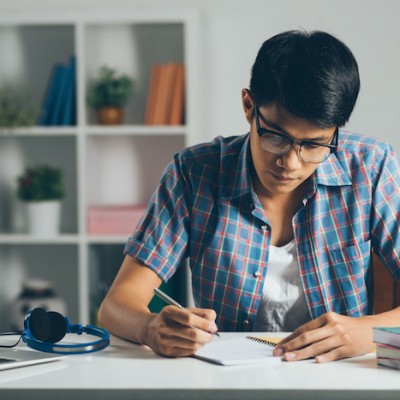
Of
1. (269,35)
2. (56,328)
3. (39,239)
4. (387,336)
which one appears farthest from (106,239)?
(387,336)

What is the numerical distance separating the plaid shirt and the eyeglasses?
7.8 inches

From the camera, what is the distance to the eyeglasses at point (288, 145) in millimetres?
1473

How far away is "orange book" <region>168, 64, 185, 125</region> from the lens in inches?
127

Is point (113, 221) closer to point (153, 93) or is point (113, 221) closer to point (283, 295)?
point (153, 93)

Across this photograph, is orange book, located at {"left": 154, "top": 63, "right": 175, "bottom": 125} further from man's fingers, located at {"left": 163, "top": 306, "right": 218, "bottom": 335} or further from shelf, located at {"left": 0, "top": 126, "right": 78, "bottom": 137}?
man's fingers, located at {"left": 163, "top": 306, "right": 218, "bottom": 335}

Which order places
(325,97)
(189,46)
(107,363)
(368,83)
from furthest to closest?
(368,83) < (189,46) < (325,97) < (107,363)

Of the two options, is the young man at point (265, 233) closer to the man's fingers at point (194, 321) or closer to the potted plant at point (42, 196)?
the man's fingers at point (194, 321)

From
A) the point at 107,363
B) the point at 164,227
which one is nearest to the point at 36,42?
the point at 164,227

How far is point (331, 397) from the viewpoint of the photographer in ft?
3.47

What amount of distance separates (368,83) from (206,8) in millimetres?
813

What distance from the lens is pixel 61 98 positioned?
3.30 m

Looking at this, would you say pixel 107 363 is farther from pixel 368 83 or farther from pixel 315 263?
pixel 368 83

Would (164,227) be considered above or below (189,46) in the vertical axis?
below

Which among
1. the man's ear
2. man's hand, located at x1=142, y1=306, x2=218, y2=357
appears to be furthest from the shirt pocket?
man's hand, located at x1=142, y1=306, x2=218, y2=357
